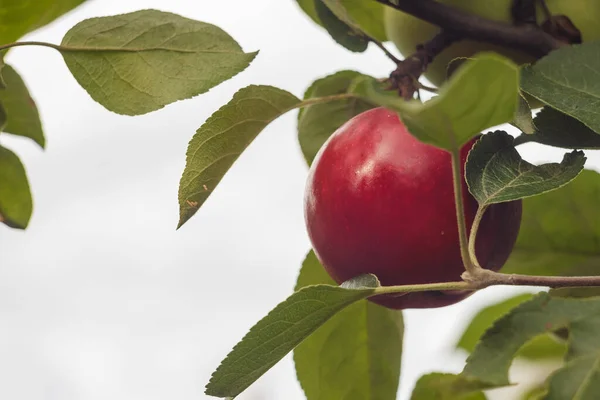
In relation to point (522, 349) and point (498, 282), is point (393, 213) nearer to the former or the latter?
point (498, 282)

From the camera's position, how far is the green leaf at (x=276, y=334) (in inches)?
14.6

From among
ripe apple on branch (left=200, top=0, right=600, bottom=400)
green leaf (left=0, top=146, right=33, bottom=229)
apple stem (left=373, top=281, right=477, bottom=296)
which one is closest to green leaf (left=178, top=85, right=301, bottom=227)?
ripe apple on branch (left=200, top=0, right=600, bottom=400)

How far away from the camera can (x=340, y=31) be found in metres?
0.54

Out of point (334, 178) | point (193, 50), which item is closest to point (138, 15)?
point (193, 50)

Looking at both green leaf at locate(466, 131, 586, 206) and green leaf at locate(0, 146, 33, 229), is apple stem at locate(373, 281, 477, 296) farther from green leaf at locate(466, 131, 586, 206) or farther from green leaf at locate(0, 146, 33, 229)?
green leaf at locate(0, 146, 33, 229)

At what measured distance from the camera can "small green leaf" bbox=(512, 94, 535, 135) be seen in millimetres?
385

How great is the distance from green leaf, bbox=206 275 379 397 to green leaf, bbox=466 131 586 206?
7cm

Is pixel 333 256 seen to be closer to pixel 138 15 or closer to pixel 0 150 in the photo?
pixel 138 15

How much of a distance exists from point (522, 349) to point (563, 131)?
0.21 m

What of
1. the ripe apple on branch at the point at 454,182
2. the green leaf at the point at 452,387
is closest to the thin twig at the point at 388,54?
the ripe apple on branch at the point at 454,182

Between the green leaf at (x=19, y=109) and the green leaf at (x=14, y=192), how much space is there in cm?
2

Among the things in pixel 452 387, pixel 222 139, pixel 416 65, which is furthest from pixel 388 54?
pixel 452 387

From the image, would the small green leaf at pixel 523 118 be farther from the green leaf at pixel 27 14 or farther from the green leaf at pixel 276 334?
the green leaf at pixel 27 14

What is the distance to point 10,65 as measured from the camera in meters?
0.59
